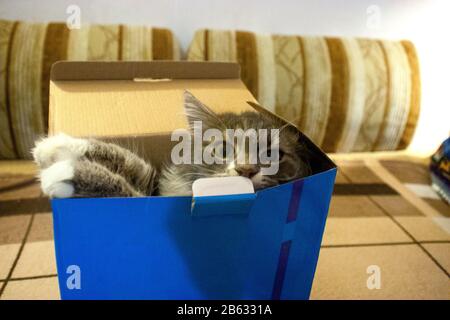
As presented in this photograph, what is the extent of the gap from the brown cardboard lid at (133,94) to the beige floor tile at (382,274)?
46 centimetres

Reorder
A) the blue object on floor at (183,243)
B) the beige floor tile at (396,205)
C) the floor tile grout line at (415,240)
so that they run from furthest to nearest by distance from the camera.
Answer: the beige floor tile at (396,205) → the floor tile grout line at (415,240) → the blue object on floor at (183,243)

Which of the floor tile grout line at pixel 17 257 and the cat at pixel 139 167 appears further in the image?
the floor tile grout line at pixel 17 257

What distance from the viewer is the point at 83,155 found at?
583mm

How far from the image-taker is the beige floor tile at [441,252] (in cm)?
94

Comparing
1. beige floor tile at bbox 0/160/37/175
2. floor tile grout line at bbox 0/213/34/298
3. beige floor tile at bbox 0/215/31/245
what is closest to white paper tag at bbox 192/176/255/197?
floor tile grout line at bbox 0/213/34/298

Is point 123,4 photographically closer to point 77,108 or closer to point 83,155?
point 77,108

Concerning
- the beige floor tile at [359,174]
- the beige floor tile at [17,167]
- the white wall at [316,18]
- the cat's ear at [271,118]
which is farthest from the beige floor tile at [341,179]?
the beige floor tile at [17,167]

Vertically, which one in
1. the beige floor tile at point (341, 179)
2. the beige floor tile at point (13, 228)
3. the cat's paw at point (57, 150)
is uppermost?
the cat's paw at point (57, 150)

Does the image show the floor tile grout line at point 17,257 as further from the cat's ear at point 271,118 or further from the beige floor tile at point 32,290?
the cat's ear at point 271,118

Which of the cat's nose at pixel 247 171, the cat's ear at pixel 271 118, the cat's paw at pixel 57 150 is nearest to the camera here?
the cat's paw at pixel 57 150

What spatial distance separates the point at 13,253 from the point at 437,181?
1.39 metres

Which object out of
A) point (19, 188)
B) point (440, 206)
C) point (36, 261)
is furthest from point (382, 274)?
point (19, 188)

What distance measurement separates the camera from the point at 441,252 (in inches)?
38.5
